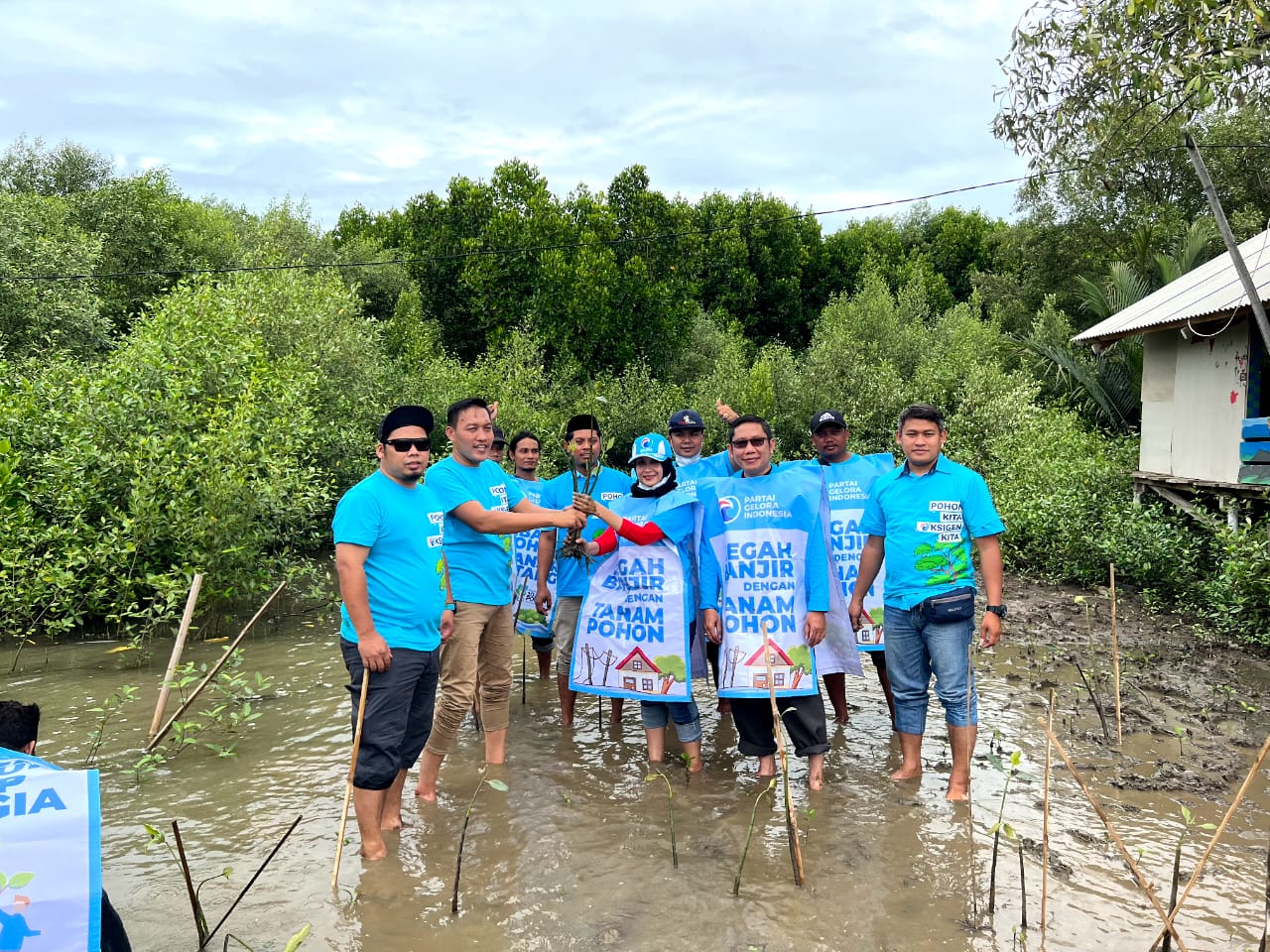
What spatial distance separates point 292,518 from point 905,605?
827cm

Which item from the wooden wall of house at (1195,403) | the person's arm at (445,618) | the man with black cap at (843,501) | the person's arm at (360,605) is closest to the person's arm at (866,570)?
the man with black cap at (843,501)

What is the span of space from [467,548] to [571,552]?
53.0 inches

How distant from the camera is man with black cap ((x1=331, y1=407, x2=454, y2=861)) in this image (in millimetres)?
4289

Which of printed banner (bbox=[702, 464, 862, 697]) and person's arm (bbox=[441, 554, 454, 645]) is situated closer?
person's arm (bbox=[441, 554, 454, 645])

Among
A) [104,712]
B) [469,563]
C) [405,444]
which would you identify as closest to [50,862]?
[405,444]

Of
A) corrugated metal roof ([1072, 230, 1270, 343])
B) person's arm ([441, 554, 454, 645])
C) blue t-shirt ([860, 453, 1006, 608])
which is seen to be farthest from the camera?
corrugated metal roof ([1072, 230, 1270, 343])

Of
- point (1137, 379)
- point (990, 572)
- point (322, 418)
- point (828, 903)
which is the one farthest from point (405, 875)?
point (1137, 379)

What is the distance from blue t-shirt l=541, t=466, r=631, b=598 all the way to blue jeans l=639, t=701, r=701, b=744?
1.01m

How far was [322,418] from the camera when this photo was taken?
54.8ft

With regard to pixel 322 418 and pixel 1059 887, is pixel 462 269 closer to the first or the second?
pixel 322 418

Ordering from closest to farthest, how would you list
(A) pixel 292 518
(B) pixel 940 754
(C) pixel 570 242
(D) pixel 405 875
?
(D) pixel 405 875, (B) pixel 940 754, (A) pixel 292 518, (C) pixel 570 242

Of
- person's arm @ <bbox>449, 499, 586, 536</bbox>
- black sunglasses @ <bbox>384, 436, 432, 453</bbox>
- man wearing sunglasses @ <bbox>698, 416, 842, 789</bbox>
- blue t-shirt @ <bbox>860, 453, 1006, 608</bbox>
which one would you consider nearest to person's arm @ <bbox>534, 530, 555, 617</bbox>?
person's arm @ <bbox>449, 499, 586, 536</bbox>

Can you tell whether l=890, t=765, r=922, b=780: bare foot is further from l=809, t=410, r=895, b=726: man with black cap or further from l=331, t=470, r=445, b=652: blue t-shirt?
l=331, t=470, r=445, b=652: blue t-shirt

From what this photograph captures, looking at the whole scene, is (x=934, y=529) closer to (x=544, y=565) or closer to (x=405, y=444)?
(x=544, y=565)
